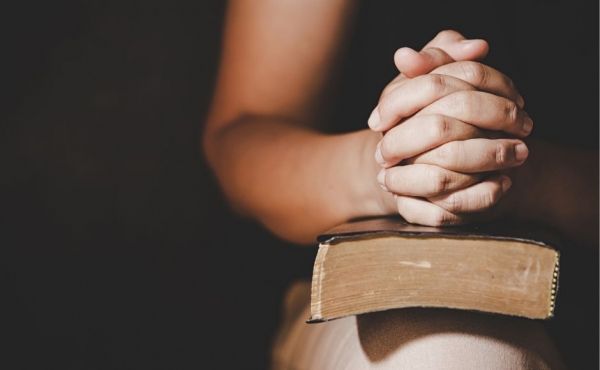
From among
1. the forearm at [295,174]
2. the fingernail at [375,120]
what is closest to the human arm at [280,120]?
the forearm at [295,174]

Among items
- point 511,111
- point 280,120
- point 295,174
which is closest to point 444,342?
point 511,111

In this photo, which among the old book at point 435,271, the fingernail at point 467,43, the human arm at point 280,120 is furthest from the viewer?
the human arm at point 280,120

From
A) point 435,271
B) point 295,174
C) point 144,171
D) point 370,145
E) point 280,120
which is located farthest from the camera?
point 144,171

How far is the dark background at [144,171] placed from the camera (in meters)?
1.01

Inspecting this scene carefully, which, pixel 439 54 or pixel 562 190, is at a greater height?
pixel 439 54

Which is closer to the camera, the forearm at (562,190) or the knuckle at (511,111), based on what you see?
the knuckle at (511,111)

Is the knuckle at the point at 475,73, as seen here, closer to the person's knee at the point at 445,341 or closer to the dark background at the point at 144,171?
the person's knee at the point at 445,341

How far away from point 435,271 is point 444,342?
2.6 inches

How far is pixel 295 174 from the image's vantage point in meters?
0.79

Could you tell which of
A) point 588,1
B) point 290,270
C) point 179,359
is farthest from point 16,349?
point 588,1

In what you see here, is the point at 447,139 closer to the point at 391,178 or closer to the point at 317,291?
the point at 391,178

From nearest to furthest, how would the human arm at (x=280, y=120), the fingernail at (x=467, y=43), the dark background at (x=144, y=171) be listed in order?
the fingernail at (x=467, y=43)
the human arm at (x=280, y=120)
the dark background at (x=144, y=171)

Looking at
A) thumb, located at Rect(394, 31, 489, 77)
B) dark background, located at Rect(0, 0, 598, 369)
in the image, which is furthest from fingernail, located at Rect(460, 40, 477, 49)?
dark background, located at Rect(0, 0, 598, 369)

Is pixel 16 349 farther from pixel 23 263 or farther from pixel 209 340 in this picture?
pixel 209 340
